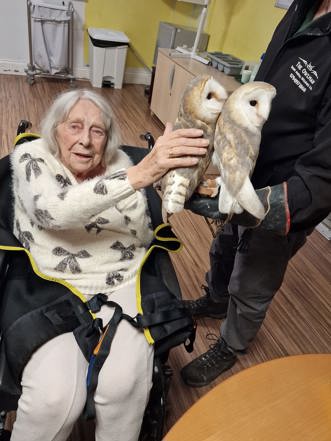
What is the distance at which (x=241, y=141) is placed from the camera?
2.21 ft

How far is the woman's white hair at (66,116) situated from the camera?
3.45 feet

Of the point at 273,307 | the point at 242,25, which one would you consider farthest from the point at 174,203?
the point at 242,25

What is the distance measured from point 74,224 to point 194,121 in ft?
1.35

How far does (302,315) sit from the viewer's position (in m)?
1.79

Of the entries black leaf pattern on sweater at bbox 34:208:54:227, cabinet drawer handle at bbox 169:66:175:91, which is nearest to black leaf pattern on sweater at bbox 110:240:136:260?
black leaf pattern on sweater at bbox 34:208:54:227

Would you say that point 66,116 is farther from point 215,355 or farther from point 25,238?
point 215,355

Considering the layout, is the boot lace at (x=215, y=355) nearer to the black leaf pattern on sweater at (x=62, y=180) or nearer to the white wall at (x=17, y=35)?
the black leaf pattern on sweater at (x=62, y=180)

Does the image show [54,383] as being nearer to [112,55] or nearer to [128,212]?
[128,212]

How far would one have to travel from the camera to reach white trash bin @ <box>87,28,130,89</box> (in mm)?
3690

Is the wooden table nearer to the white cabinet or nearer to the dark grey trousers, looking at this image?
the dark grey trousers

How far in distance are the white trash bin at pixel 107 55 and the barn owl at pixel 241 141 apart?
347cm

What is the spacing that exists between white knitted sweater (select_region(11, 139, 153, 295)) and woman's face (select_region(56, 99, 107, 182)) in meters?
0.04

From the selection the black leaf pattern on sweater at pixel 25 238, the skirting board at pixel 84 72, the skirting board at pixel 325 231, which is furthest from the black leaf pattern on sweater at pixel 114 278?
the skirting board at pixel 84 72

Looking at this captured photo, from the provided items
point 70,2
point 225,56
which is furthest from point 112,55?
point 225,56
